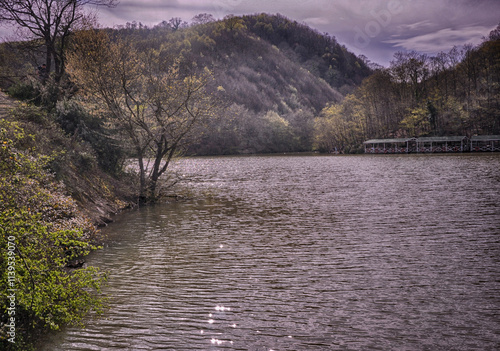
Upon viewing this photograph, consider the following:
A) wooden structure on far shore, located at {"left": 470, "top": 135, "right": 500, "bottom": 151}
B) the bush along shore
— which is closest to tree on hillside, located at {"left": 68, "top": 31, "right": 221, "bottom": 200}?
the bush along shore

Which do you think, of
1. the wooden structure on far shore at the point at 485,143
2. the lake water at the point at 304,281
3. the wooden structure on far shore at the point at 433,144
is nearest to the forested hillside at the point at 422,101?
the wooden structure on far shore at the point at 433,144

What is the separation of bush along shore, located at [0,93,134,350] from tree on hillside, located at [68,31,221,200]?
2.80 m

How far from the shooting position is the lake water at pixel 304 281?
7.27 metres

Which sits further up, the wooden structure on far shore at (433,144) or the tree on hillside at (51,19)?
the tree on hillside at (51,19)

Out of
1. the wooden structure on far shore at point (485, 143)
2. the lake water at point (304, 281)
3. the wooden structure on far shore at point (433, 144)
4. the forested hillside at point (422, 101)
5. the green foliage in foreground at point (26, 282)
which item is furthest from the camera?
the forested hillside at point (422, 101)

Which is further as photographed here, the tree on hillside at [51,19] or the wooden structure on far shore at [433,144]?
the wooden structure on far shore at [433,144]

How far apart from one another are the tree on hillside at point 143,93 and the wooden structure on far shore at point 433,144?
241ft

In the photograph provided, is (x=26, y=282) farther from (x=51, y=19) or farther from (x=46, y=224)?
(x=51, y=19)

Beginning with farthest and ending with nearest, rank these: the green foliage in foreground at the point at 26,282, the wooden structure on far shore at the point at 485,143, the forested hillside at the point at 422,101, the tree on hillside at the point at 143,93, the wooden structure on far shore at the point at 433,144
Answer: the forested hillside at the point at 422,101 → the wooden structure on far shore at the point at 433,144 → the wooden structure on far shore at the point at 485,143 → the tree on hillside at the point at 143,93 → the green foliage in foreground at the point at 26,282

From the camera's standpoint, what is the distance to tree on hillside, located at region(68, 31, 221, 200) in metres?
23.7

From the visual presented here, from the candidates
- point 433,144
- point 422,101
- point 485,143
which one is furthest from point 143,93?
point 422,101

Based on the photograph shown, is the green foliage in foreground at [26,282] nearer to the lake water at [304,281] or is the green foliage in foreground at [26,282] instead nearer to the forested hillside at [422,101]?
the lake water at [304,281]

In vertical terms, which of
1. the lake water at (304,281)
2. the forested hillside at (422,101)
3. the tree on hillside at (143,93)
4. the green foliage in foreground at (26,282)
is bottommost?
the lake water at (304,281)

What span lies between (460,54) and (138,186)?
A: 11725cm
